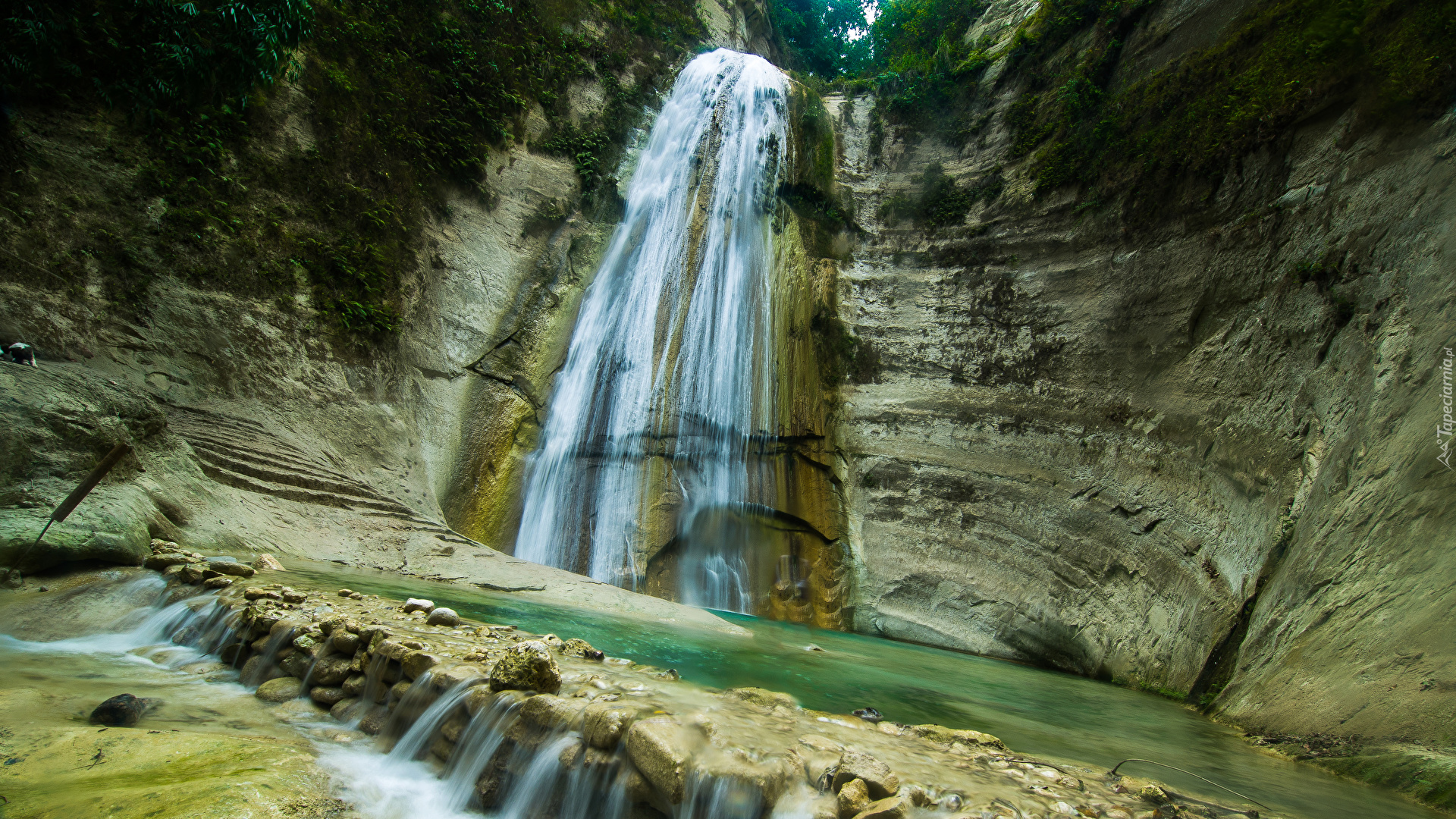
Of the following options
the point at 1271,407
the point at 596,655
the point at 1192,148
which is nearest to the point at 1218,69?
the point at 1192,148

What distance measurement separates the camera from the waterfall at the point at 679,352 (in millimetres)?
10750

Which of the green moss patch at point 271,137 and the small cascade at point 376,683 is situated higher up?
the green moss patch at point 271,137

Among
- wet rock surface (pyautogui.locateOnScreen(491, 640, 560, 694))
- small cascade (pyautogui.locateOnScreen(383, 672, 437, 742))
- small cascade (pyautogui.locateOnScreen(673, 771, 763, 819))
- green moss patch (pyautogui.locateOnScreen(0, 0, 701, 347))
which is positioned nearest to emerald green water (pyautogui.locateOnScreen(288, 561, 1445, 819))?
wet rock surface (pyautogui.locateOnScreen(491, 640, 560, 694))

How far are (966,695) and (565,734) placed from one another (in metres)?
4.32

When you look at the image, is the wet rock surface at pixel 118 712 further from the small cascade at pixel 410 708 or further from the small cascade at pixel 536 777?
the small cascade at pixel 536 777

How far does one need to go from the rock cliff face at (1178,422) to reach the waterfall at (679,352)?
220cm

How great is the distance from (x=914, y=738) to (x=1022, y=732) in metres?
1.43

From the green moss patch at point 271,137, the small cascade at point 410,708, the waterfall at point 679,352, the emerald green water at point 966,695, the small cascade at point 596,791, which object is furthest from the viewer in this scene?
the waterfall at point 679,352

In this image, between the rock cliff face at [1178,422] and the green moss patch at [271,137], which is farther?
the green moss patch at [271,137]

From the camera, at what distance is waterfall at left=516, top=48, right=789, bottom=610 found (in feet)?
35.3

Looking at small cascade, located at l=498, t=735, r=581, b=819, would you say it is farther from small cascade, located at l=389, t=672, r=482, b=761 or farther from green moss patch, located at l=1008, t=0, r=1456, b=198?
green moss patch, located at l=1008, t=0, r=1456, b=198

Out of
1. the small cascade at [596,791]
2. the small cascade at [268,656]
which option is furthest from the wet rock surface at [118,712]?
the small cascade at [596,791]

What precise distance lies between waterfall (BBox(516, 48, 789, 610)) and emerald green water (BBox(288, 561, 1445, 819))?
11.4 ft

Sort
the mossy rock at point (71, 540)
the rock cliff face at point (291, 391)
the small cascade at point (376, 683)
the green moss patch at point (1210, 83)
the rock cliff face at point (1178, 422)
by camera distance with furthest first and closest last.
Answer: the green moss patch at point (1210, 83) → the rock cliff face at point (291, 391) → the rock cliff face at point (1178, 422) → the mossy rock at point (71, 540) → the small cascade at point (376, 683)
